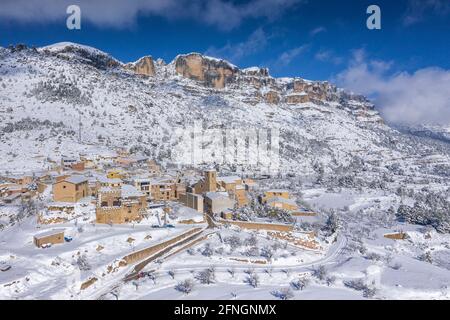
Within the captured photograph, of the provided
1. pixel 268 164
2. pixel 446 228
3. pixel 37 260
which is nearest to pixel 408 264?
pixel 446 228

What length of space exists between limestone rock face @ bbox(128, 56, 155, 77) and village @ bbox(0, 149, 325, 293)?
103407 millimetres

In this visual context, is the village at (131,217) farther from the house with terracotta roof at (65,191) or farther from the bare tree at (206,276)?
the bare tree at (206,276)

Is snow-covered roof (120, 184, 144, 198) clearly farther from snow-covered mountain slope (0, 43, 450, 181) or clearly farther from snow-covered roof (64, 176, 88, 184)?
snow-covered mountain slope (0, 43, 450, 181)

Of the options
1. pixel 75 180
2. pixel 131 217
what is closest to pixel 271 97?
pixel 75 180

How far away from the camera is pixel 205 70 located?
150500mm

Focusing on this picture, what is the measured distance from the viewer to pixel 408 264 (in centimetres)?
2786

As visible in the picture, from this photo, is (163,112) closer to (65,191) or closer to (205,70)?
(205,70)

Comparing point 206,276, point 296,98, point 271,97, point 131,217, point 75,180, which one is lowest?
point 206,276

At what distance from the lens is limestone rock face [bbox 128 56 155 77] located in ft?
461

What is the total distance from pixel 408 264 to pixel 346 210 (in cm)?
2152

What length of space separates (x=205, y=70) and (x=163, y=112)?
2298 inches

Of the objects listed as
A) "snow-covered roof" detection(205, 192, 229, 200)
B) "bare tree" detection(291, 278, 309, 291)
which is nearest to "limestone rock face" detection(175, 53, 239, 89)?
"snow-covered roof" detection(205, 192, 229, 200)

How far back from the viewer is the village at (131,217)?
24.6 metres

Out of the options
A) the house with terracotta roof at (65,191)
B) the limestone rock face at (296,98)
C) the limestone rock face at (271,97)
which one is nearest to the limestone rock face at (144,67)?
the limestone rock face at (271,97)
